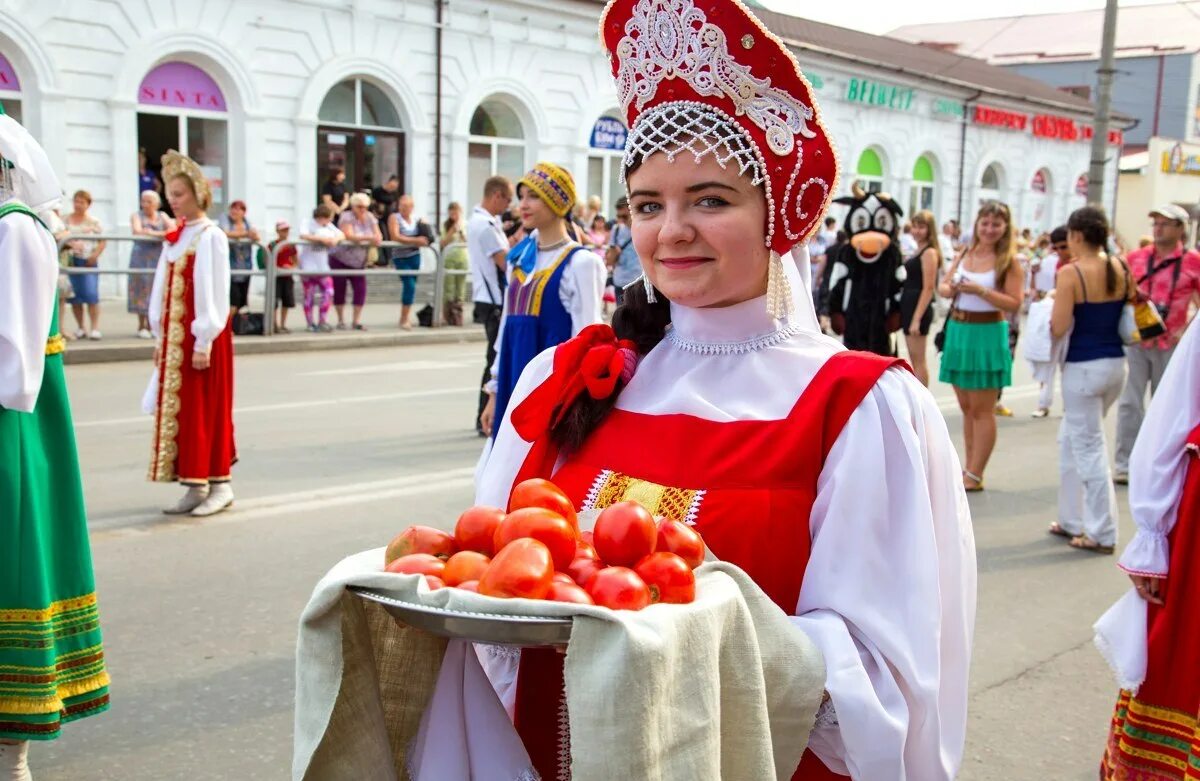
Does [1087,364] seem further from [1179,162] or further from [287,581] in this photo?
[1179,162]

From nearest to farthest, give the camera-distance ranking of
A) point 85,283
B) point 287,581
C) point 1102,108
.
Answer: point 287,581 → point 85,283 → point 1102,108

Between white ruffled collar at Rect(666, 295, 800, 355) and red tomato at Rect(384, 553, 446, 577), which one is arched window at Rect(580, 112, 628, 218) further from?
red tomato at Rect(384, 553, 446, 577)

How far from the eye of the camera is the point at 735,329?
2217 millimetres

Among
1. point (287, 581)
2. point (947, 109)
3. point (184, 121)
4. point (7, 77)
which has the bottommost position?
point (287, 581)

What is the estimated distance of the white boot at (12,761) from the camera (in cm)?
364

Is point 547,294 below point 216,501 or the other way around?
the other way around

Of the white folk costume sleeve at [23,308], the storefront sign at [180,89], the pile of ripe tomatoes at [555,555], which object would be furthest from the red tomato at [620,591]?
the storefront sign at [180,89]

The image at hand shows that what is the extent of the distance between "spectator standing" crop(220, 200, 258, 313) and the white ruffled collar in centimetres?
1322

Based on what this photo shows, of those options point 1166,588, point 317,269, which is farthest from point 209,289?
point 317,269

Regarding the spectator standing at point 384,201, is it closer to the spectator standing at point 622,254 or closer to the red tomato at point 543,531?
the spectator standing at point 622,254

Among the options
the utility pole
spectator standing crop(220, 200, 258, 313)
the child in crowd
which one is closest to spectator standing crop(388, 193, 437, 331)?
the child in crowd

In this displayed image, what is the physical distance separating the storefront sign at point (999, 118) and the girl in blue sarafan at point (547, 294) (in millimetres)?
31582

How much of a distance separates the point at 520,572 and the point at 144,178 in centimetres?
1842

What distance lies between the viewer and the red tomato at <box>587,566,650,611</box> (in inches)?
59.7
